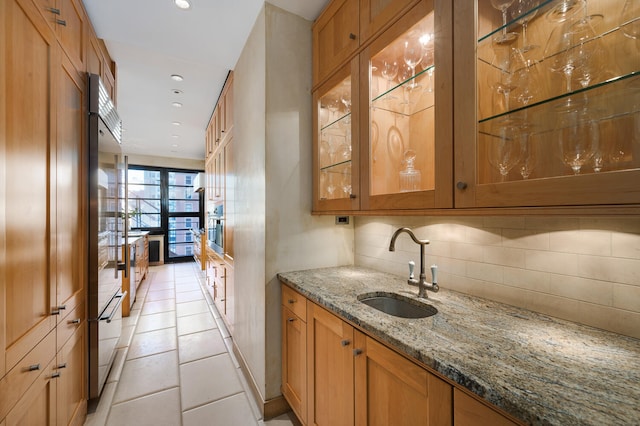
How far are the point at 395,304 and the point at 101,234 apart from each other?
2.02 m

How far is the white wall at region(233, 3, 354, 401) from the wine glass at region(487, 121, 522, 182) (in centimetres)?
120

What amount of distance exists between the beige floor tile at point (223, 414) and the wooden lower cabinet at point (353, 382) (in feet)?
1.02

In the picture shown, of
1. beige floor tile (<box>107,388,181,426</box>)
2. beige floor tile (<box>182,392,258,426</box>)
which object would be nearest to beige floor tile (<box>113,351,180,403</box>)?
beige floor tile (<box>107,388,181,426</box>)

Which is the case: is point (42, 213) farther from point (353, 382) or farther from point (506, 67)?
point (506, 67)

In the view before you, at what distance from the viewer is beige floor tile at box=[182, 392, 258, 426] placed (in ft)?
5.68

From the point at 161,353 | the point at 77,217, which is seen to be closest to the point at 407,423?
the point at 77,217

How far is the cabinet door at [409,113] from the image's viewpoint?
1.05 m

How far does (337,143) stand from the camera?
1.76m

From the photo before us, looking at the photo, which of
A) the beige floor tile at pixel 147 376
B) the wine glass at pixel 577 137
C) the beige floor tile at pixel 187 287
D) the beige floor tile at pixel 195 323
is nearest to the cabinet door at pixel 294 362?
the beige floor tile at pixel 147 376

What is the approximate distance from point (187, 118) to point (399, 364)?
4.40 m

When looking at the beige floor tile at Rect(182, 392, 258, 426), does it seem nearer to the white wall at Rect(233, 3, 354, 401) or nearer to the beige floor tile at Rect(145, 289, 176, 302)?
the white wall at Rect(233, 3, 354, 401)

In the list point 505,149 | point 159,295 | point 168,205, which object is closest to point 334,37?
point 505,149

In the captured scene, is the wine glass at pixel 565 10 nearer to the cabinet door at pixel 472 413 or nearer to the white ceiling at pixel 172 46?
the cabinet door at pixel 472 413

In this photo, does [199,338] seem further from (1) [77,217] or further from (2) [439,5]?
(2) [439,5]
